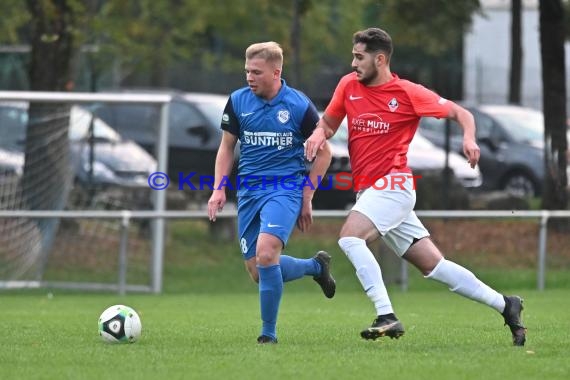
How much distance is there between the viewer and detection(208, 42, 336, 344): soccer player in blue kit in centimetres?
823

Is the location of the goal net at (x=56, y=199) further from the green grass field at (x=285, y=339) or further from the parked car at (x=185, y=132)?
the parked car at (x=185, y=132)

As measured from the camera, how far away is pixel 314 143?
7.96m

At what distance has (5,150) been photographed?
625 inches

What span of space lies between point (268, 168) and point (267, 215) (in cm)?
34

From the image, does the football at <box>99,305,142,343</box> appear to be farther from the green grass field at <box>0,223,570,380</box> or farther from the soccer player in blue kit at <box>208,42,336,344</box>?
the soccer player in blue kit at <box>208,42,336,344</box>

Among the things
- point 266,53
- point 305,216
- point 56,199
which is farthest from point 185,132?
point 266,53

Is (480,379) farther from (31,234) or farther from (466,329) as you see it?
(31,234)

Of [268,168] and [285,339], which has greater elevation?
[268,168]

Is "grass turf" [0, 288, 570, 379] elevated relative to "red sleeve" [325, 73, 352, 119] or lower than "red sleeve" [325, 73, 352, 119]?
lower

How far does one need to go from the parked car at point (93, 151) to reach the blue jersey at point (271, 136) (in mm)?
7887

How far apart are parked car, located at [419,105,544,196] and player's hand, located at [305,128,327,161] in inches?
516

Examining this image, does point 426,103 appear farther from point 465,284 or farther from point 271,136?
point 465,284

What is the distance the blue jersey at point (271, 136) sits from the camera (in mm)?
8352

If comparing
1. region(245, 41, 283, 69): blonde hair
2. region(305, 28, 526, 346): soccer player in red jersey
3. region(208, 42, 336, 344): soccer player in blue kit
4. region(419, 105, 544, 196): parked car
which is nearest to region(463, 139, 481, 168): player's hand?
region(305, 28, 526, 346): soccer player in red jersey
